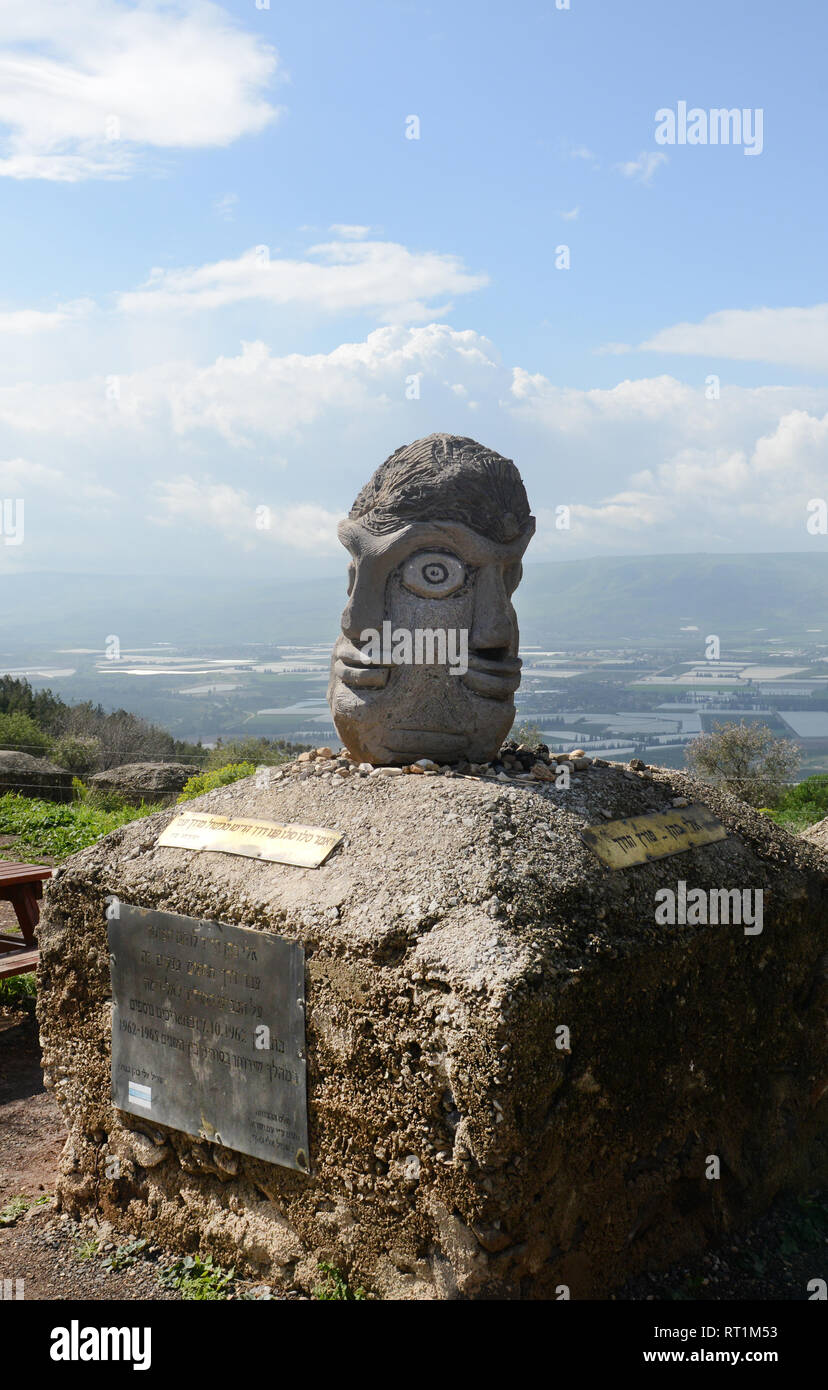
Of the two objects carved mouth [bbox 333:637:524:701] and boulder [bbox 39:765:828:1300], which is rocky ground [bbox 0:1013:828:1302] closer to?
boulder [bbox 39:765:828:1300]

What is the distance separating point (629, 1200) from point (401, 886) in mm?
1180

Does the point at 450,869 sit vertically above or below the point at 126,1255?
above

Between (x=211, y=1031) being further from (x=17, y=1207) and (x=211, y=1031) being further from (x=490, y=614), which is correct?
(x=490, y=614)

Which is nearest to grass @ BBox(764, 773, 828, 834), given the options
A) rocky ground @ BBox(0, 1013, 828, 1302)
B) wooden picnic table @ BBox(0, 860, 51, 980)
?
rocky ground @ BBox(0, 1013, 828, 1302)

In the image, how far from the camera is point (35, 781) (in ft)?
42.5

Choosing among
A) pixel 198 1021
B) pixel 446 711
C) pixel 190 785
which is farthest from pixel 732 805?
pixel 190 785

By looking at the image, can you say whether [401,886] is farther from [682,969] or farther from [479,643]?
[479,643]

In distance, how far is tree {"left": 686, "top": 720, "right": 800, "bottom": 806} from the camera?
1449cm

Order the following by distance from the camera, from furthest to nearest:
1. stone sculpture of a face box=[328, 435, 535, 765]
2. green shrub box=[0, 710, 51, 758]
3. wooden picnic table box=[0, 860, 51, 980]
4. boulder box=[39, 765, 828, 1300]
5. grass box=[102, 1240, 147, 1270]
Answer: green shrub box=[0, 710, 51, 758], wooden picnic table box=[0, 860, 51, 980], stone sculpture of a face box=[328, 435, 535, 765], grass box=[102, 1240, 147, 1270], boulder box=[39, 765, 828, 1300]

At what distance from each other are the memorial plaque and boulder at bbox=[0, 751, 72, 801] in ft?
31.3

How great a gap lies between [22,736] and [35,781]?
8.90 ft

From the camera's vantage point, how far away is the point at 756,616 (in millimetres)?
42188

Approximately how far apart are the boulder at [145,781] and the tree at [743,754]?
711 centimetres

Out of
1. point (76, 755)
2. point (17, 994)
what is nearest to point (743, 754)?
point (76, 755)
